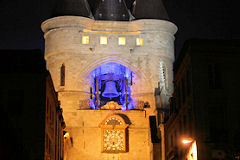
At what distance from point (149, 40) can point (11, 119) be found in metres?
27.7

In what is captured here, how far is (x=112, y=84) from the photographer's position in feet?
179

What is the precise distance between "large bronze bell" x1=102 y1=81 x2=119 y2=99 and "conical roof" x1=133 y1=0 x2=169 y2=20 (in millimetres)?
7430

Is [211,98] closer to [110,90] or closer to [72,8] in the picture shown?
[110,90]

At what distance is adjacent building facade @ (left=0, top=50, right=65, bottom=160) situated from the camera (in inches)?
1151

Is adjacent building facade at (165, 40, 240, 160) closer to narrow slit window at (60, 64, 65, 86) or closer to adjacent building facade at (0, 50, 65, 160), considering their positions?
adjacent building facade at (0, 50, 65, 160)

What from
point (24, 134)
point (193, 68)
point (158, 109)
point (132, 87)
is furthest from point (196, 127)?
point (132, 87)

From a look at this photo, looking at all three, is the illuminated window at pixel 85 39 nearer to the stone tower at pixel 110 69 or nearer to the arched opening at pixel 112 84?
the stone tower at pixel 110 69

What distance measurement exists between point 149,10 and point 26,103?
1154 inches

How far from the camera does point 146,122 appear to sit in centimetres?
5116

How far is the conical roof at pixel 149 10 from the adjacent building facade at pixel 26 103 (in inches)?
1031

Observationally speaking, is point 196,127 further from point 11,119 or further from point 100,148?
point 100,148

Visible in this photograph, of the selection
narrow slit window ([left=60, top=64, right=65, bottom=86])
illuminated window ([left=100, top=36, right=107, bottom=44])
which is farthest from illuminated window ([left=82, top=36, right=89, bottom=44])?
narrow slit window ([left=60, top=64, right=65, bottom=86])

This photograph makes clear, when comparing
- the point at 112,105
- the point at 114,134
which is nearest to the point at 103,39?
the point at 112,105

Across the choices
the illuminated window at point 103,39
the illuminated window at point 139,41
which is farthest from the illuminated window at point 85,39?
the illuminated window at point 139,41
